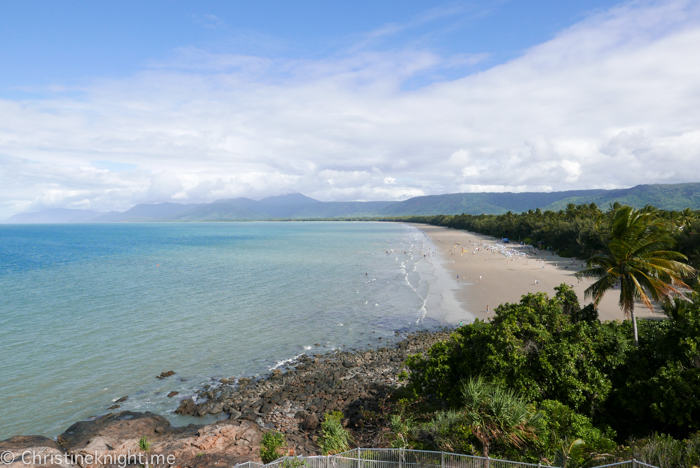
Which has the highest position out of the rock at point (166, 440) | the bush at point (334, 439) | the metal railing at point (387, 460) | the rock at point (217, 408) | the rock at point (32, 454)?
the metal railing at point (387, 460)

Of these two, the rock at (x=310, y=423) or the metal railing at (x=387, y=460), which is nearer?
the metal railing at (x=387, y=460)

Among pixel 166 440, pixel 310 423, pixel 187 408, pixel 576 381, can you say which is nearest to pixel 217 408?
pixel 187 408

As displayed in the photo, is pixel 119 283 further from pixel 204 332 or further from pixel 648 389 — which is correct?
pixel 648 389

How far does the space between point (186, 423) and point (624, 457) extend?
1770cm

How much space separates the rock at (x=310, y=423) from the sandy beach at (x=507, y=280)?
1808 cm

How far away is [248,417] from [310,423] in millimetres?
3292

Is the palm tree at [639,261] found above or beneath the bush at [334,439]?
above

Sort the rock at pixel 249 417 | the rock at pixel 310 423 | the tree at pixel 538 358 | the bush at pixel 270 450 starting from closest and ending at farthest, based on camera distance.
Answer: the bush at pixel 270 450, the tree at pixel 538 358, the rock at pixel 310 423, the rock at pixel 249 417

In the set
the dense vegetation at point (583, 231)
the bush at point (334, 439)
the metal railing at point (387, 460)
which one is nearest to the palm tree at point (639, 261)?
the dense vegetation at point (583, 231)

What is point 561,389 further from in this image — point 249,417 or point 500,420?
point 249,417

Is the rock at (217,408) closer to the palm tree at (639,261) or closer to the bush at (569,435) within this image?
the bush at (569,435)

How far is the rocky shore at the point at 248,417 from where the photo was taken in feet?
45.4

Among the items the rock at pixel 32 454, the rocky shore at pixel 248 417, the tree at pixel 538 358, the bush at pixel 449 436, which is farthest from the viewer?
the rocky shore at pixel 248 417

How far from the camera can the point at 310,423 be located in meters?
16.7
